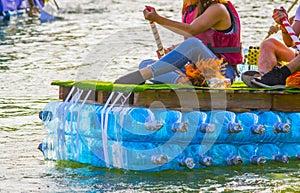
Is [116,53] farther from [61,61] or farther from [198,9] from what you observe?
[198,9]

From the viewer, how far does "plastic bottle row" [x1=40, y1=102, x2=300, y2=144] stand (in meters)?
6.36

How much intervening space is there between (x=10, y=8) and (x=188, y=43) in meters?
15.1

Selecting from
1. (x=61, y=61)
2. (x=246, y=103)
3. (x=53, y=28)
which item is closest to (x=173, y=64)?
(x=246, y=103)

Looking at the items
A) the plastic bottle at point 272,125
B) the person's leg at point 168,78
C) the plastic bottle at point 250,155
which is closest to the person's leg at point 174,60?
the person's leg at point 168,78

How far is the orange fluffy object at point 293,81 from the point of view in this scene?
698 cm

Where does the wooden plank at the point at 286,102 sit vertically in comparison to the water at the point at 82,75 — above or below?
above

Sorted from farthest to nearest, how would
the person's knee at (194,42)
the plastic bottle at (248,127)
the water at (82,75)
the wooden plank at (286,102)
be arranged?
the person's knee at (194,42) → the wooden plank at (286,102) → the plastic bottle at (248,127) → the water at (82,75)

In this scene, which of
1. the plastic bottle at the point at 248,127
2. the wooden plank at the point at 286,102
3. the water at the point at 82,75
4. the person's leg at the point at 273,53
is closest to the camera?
the water at the point at 82,75

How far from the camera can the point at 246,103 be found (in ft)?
22.1

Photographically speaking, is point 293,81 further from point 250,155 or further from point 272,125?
point 250,155

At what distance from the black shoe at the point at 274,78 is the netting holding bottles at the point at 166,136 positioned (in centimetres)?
31

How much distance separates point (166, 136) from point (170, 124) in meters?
0.09

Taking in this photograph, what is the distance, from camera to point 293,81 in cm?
700

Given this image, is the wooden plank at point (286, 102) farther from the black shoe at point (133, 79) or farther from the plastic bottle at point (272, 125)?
the black shoe at point (133, 79)
